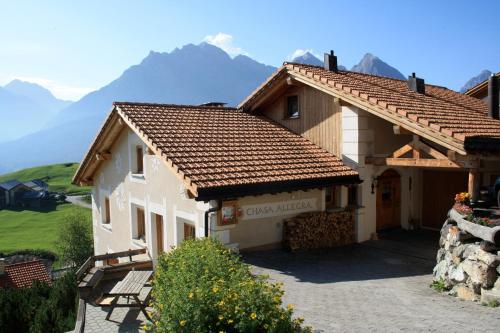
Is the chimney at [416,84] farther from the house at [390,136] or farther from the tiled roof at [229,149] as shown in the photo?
the tiled roof at [229,149]

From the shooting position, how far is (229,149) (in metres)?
11.7

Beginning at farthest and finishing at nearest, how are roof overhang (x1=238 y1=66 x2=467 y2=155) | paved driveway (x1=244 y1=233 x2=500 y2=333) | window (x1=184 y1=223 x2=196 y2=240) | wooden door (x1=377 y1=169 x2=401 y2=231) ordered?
wooden door (x1=377 y1=169 x2=401 y2=231) → window (x1=184 y1=223 x2=196 y2=240) → roof overhang (x1=238 y1=66 x2=467 y2=155) → paved driveway (x1=244 y1=233 x2=500 y2=333)

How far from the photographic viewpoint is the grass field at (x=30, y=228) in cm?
4938

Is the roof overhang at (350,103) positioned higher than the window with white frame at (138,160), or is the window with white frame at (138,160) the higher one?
the roof overhang at (350,103)

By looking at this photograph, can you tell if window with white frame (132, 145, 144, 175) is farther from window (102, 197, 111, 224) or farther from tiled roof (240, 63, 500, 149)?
tiled roof (240, 63, 500, 149)

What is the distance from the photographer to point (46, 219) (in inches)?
2554

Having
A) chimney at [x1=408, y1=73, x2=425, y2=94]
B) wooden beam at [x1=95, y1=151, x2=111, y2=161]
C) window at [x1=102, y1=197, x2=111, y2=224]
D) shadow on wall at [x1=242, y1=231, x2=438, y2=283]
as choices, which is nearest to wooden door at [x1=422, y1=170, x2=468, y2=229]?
shadow on wall at [x1=242, y1=231, x2=438, y2=283]

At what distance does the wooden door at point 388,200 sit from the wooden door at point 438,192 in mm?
1040

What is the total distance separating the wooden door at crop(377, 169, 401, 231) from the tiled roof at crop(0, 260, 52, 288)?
16192 millimetres

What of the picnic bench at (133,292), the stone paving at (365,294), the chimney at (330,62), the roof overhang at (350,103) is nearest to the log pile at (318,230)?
the stone paving at (365,294)

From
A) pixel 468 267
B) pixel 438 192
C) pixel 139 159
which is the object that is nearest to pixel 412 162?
pixel 468 267

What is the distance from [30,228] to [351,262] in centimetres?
5876

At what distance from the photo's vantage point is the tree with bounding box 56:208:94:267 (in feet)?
146

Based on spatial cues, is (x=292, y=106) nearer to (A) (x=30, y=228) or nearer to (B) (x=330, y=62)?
(B) (x=330, y=62)
